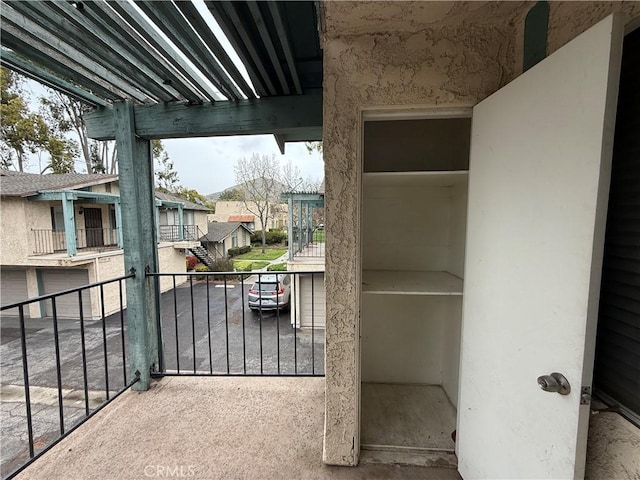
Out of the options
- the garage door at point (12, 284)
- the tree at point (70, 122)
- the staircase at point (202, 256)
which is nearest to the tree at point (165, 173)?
the tree at point (70, 122)

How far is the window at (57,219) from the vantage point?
8.09m

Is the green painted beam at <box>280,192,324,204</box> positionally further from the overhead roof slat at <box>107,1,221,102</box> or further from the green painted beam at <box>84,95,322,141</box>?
the overhead roof slat at <box>107,1,221,102</box>

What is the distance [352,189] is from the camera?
1.29 m

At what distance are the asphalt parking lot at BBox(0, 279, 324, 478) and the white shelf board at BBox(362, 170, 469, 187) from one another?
1.43 metres

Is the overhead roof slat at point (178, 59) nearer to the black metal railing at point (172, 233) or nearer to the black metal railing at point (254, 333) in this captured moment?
the black metal railing at point (254, 333)

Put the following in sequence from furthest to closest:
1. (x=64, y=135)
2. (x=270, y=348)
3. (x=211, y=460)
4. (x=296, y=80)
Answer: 1. (x=64, y=135)
2. (x=270, y=348)
3. (x=296, y=80)
4. (x=211, y=460)

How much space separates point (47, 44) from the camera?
4.00ft

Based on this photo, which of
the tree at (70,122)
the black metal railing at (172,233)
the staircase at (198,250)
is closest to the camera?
the tree at (70,122)

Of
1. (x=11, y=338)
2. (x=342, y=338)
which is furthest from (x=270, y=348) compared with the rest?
(x=11, y=338)

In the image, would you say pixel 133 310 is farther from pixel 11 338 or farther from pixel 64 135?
pixel 64 135

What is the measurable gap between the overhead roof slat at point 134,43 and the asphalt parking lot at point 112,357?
1.47 m

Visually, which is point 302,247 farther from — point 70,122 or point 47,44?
point 70,122

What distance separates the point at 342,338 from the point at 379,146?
4.67 ft

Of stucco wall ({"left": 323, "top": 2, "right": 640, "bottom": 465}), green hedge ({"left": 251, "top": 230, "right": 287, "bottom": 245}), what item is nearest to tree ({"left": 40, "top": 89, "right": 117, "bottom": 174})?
green hedge ({"left": 251, "top": 230, "right": 287, "bottom": 245})
